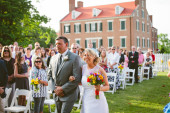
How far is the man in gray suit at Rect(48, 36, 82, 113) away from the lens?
14.2ft

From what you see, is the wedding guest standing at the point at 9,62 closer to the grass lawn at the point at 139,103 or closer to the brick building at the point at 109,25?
the grass lawn at the point at 139,103

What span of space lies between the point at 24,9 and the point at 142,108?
15763 mm

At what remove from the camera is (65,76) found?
4.36 m

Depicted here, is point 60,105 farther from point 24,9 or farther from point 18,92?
point 24,9

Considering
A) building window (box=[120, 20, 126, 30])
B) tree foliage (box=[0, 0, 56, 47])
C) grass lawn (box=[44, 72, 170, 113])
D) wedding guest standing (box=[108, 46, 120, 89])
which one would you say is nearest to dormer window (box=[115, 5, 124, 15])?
building window (box=[120, 20, 126, 30])

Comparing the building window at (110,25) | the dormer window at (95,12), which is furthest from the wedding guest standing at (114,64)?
the dormer window at (95,12)

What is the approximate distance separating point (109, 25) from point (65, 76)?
37.9m

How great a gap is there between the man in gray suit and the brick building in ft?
118

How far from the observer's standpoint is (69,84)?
4.27 meters

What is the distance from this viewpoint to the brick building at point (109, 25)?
3988 centimetres

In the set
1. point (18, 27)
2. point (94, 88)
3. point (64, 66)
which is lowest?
point (94, 88)

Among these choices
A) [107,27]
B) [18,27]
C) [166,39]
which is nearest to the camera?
[18,27]

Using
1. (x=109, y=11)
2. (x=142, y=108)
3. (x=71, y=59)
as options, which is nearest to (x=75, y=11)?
(x=109, y=11)

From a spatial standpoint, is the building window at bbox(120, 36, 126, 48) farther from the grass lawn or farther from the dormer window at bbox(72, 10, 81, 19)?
the grass lawn
